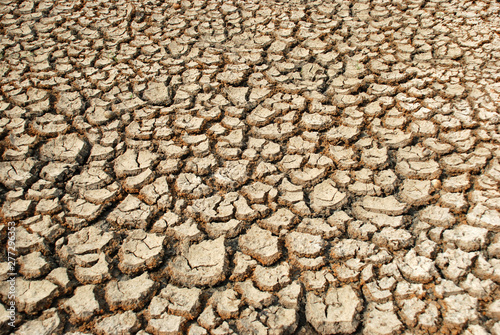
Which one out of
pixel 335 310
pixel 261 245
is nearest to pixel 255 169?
pixel 261 245

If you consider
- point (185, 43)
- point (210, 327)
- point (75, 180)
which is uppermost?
point (185, 43)

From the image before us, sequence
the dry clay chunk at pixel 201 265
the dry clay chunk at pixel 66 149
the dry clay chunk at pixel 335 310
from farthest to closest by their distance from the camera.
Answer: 1. the dry clay chunk at pixel 66 149
2. the dry clay chunk at pixel 201 265
3. the dry clay chunk at pixel 335 310

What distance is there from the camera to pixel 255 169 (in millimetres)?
1755

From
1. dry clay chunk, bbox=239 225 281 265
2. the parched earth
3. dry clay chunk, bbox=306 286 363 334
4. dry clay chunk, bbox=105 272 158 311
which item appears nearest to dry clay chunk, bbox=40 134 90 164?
the parched earth

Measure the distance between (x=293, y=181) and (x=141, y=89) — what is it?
1.04m

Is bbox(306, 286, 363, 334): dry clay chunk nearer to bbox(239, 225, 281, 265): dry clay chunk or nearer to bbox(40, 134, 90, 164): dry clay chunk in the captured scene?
bbox(239, 225, 281, 265): dry clay chunk

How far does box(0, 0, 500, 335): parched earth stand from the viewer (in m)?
1.28

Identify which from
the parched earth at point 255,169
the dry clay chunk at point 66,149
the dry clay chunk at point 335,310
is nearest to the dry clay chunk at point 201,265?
the parched earth at point 255,169

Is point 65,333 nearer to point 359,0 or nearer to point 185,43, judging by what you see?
point 185,43

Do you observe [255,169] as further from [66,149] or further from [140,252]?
[66,149]

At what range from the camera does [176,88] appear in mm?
2189

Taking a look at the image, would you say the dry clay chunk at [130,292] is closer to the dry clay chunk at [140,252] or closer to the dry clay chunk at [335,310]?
→ the dry clay chunk at [140,252]

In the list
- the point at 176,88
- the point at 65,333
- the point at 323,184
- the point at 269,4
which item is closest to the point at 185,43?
the point at 176,88

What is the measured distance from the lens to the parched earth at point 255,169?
1.28 metres
